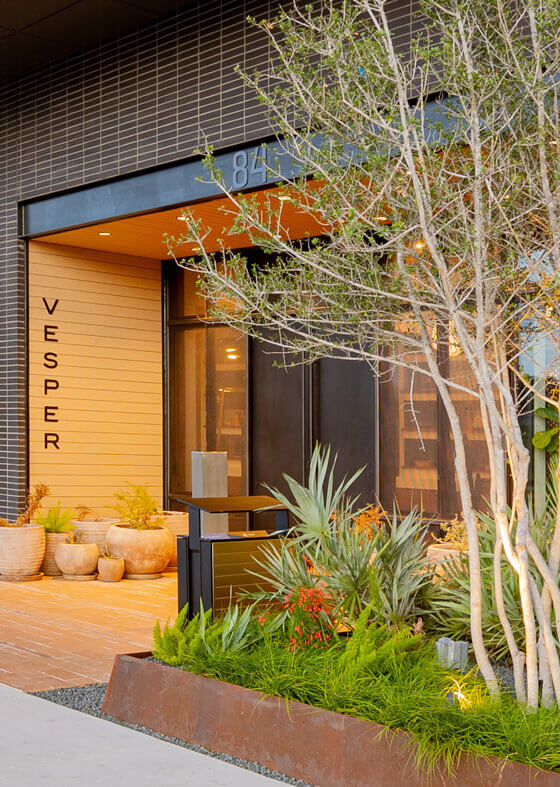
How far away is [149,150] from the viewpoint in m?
8.48

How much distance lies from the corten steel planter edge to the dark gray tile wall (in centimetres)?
438

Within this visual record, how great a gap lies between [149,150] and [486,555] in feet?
16.5

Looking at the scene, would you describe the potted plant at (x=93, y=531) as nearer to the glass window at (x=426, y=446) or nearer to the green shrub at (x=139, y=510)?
the green shrub at (x=139, y=510)

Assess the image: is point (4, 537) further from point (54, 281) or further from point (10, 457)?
point (54, 281)

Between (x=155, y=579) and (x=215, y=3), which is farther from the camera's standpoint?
(x=155, y=579)

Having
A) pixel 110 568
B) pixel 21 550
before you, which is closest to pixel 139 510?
pixel 110 568

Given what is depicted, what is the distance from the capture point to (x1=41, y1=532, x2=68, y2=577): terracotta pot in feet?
32.1

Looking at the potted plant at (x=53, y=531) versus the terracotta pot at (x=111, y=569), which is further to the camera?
the potted plant at (x=53, y=531)

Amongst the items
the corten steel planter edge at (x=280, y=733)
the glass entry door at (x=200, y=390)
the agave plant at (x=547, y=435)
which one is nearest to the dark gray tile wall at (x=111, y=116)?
the glass entry door at (x=200, y=390)

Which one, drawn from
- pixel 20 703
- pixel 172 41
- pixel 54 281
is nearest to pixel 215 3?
pixel 172 41

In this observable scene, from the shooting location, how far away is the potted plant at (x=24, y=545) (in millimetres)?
9469

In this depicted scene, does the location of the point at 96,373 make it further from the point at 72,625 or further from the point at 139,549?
the point at 72,625

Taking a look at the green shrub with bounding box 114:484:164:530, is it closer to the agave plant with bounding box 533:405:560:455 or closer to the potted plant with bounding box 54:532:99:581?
the potted plant with bounding box 54:532:99:581

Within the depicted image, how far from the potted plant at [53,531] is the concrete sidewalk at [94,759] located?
528 centimetres
